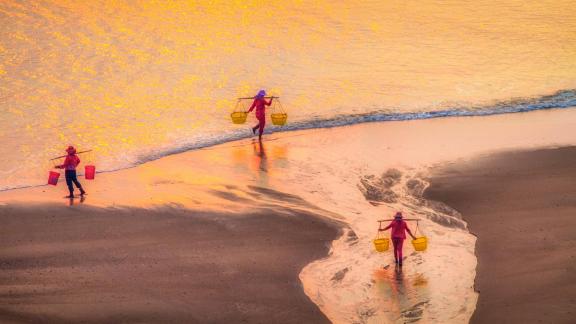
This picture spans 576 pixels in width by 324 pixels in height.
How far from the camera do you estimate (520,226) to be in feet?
62.3

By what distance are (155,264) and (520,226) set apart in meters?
7.21

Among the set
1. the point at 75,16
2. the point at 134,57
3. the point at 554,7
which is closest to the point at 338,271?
the point at 134,57

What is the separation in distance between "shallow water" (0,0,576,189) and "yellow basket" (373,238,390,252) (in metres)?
8.38

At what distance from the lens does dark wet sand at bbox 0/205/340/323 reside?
1563 cm

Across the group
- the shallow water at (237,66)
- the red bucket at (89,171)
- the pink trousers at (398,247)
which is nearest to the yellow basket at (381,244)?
the pink trousers at (398,247)

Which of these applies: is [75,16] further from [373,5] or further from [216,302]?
[216,302]

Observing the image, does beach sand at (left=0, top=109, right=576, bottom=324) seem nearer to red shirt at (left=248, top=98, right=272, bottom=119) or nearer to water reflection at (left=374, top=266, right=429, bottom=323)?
water reflection at (left=374, top=266, right=429, bottom=323)

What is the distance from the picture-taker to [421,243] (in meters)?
17.5

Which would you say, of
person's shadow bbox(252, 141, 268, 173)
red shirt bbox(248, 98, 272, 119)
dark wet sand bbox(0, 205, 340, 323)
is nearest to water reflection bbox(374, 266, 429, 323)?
dark wet sand bbox(0, 205, 340, 323)

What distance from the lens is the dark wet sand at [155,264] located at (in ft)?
51.3

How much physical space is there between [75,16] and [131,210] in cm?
2079

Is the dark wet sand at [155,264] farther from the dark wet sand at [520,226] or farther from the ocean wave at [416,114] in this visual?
the ocean wave at [416,114]

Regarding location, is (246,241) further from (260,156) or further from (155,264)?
(260,156)

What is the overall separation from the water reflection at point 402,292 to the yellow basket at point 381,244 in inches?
15.2
